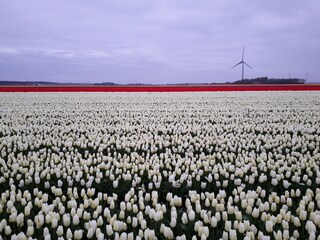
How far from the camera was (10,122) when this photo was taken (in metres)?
11.9

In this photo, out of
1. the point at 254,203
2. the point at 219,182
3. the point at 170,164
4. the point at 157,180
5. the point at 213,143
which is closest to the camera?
the point at 254,203

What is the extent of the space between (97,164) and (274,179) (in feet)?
9.83

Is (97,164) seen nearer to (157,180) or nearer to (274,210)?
(157,180)

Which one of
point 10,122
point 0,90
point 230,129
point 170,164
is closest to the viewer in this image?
point 170,164

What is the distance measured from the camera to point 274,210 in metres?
3.83

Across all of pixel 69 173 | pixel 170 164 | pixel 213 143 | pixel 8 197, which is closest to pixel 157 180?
pixel 170 164

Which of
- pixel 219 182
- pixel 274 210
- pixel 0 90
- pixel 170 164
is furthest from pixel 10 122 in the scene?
pixel 0 90

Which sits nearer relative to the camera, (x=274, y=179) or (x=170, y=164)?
(x=274, y=179)

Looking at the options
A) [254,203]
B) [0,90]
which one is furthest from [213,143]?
[0,90]

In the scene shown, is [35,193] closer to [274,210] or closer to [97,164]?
[97,164]

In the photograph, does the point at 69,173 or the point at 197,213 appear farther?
the point at 69,173

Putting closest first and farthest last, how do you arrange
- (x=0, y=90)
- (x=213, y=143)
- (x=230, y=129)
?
(x=213, y=143) → (x=230, y=129) → (x=0, y=90)

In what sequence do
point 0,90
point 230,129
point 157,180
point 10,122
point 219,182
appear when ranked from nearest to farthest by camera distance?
point 219,182, point 157,180, point 230,129, point 10,122, point 0,90

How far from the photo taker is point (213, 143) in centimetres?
788
